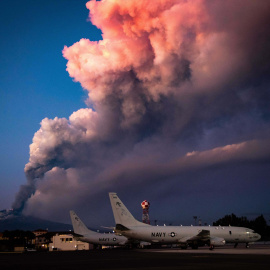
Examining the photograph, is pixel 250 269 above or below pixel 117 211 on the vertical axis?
below

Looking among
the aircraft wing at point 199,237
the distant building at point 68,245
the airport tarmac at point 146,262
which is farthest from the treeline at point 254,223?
the airport tarmac at point 146,262

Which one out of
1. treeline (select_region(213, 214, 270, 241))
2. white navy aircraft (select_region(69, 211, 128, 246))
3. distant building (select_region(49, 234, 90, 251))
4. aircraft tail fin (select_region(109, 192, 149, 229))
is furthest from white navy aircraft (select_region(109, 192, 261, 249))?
treeline (select_region(213, 214, 270, 241))

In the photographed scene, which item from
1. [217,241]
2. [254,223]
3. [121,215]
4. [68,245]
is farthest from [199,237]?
[254,223]

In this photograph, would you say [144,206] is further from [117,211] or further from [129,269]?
[129,269]

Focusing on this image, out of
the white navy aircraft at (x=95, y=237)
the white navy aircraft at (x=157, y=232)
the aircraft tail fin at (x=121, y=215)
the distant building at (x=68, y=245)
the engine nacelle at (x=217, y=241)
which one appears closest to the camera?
the white navy aircraft at (x=157, y=232)

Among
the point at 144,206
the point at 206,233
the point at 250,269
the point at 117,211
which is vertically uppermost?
the point at 144,206

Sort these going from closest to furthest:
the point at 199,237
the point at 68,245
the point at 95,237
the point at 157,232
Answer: the point at 157,232
the point at 199,237
the point at 95,237
the point at 68,245

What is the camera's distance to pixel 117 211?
72500mm

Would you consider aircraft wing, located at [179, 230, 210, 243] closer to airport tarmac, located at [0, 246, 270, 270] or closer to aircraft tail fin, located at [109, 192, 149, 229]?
aircraft tail fin, located at [109, 192, 149, 229]

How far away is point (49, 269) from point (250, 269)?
44.8 feet

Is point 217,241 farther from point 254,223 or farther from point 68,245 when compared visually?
point 254,223

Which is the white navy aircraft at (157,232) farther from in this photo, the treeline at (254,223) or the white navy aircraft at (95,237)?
the treeline at (254,223)

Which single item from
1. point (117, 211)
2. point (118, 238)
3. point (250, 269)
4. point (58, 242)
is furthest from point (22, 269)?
point (58, 242)

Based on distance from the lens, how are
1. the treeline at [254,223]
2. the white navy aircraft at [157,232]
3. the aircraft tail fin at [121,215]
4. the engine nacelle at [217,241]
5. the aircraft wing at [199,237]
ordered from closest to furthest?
the white navy aircraft at [157,232] → the engine nacelle at [217,241] → the aircraft wing at [199,237] → the aircraft tail fin at [121,215] → the treeline at [254,223]
